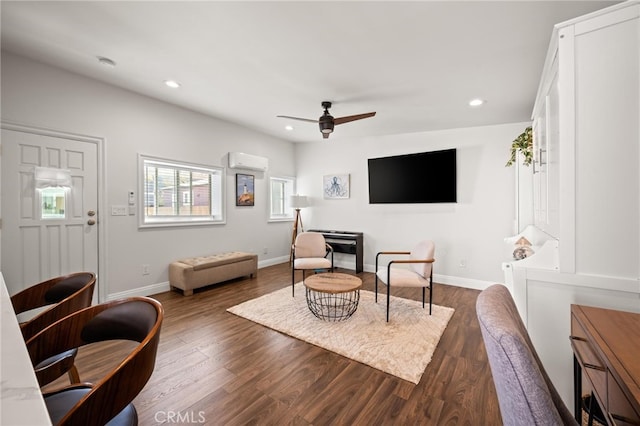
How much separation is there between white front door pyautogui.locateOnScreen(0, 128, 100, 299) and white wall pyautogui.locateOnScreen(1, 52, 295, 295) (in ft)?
0.47

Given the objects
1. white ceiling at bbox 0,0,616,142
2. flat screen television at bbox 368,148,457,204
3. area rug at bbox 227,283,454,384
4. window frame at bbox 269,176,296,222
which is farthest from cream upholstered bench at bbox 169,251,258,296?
flat screen television at bbox 368,148,457,204

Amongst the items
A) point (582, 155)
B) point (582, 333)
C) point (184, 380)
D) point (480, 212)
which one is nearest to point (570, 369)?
point (582, 333)

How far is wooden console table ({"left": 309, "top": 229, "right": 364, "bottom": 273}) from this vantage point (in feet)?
15.9

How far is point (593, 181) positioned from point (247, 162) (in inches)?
170

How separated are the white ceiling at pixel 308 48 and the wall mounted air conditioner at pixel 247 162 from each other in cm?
111

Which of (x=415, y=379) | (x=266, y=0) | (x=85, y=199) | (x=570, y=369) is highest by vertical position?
(x=266, y=0)

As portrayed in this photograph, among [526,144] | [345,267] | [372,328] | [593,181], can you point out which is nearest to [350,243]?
[345,267]

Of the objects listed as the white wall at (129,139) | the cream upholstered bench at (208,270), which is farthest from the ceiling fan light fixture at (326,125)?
the cream upholstered bench at (208,270)

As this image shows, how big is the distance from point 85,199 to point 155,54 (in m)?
1.85

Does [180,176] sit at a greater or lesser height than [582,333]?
greater

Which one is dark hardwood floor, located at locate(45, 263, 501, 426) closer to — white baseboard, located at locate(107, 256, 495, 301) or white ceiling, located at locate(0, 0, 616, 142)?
white baseboard, located at locate(107, 256, 495, 301)

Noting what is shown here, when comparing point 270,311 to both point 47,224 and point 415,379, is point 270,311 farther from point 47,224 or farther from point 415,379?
point 47,224

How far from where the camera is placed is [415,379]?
6.09ft

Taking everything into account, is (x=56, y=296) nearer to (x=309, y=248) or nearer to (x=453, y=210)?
(x=309, y=248)
